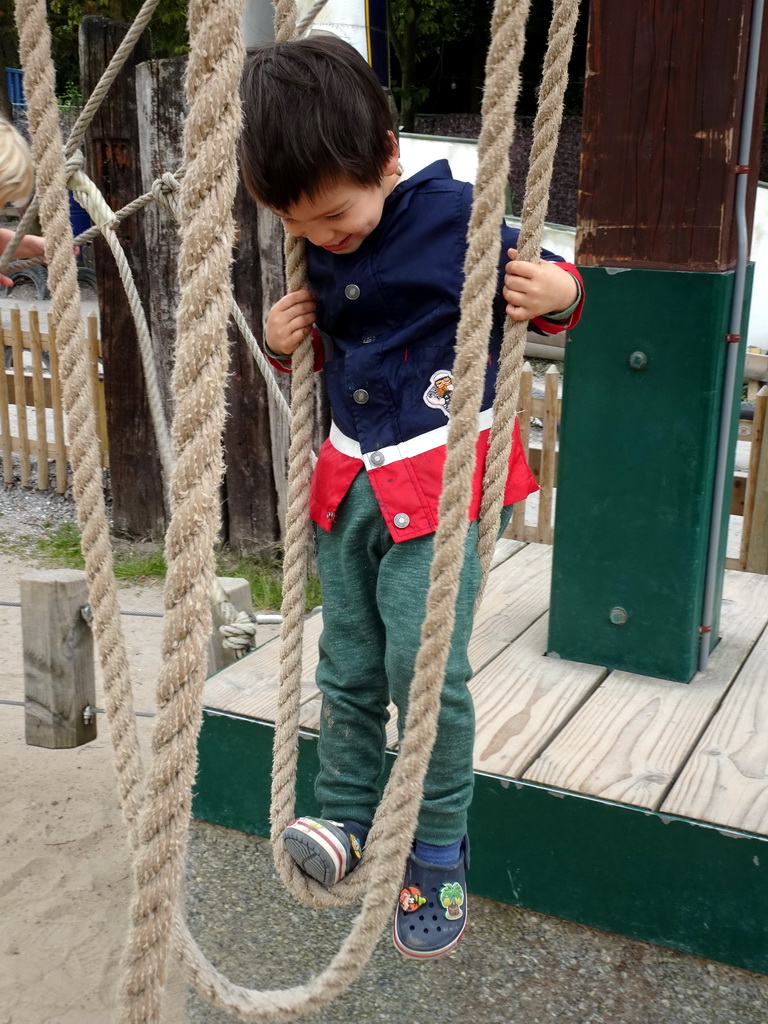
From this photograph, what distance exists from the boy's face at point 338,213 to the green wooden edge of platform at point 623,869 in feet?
3.63

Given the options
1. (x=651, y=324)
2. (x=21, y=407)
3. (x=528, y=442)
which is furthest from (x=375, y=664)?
(x=21, y=407)

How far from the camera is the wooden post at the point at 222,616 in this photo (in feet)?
8.68

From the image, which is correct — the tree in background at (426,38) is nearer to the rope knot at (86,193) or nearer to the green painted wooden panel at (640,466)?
the rope knot at (86,193)

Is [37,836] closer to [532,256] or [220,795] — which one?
[220,795]

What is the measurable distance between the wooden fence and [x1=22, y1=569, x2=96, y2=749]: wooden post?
1.04 meters

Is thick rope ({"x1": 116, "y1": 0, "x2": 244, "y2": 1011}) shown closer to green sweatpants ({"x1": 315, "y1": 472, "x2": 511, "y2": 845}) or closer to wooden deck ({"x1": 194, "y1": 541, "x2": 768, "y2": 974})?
green sweatpants ({"x1": 315, "y1": 472, "x2": 511, "y2": 845})

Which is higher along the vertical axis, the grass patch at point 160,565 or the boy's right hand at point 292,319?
the boy's right hand at point 292,319

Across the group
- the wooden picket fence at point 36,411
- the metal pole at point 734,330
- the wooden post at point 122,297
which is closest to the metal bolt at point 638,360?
the metal pole at point 734,330

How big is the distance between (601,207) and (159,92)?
2.61m

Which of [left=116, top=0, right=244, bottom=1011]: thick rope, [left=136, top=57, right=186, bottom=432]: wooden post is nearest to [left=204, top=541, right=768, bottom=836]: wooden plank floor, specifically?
[left=116, top=0, right=244, bottom=1011]: thick rope

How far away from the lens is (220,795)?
2.44m

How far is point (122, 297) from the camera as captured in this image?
15.0 feet

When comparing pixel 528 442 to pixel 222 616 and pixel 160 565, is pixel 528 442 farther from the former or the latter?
pixel 222 616

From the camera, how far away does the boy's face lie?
4.67 ft
